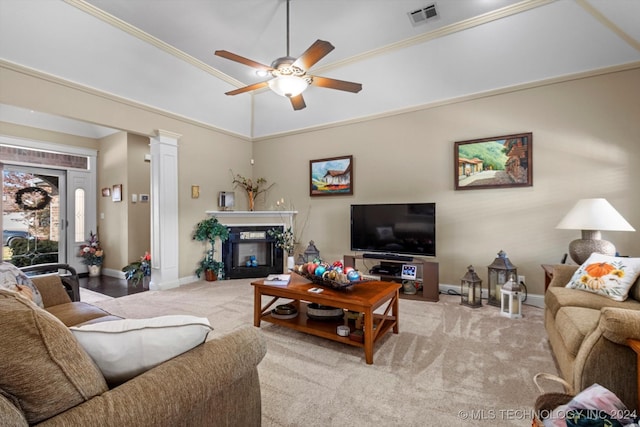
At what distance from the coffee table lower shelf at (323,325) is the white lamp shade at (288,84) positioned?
7.23ft

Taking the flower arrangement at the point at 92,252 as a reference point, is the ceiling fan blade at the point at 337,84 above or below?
above

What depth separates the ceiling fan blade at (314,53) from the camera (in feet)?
7.54

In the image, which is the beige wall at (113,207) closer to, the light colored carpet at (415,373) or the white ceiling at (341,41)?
the white ceiling at (341,41)

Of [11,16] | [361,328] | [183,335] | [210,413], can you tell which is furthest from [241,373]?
[11,16]

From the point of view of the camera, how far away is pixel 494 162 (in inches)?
146

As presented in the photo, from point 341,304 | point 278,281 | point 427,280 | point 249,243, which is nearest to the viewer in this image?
point 341,304

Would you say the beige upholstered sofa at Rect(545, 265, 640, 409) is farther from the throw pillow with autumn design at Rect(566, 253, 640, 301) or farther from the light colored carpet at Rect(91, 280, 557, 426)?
the light colored carpet at Rect(91, 280, 557, 426)

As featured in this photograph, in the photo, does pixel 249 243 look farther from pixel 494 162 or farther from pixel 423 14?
pixel 423 14

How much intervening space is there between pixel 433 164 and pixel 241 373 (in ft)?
12.5

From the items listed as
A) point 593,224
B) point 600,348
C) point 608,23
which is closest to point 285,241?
point 593,224

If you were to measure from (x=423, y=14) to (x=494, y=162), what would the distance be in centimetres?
197

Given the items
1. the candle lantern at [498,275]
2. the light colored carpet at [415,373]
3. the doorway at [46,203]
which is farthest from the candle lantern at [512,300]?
the doorway at [46,203]

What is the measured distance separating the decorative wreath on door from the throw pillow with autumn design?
25.2ft

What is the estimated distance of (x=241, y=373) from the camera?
1.08m
